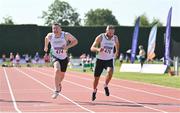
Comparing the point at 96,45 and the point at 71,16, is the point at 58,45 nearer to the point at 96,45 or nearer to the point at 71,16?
the point at 96,45

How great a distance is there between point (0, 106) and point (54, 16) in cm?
11936

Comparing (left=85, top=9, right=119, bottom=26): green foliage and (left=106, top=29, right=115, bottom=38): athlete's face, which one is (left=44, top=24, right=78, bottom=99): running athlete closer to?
(left=106, top=29, right=115, bottom=38): athlete's face

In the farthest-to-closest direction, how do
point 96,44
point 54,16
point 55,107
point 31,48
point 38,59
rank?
point 54,16 → point 31,48 → point 38,59 → point 96,44 → point 55,107

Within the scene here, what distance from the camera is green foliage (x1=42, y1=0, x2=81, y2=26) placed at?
131825 millimetres

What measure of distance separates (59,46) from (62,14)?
121 meters

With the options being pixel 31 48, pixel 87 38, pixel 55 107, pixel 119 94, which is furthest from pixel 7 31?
pixel 55 107

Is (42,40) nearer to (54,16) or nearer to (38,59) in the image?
(38,59)

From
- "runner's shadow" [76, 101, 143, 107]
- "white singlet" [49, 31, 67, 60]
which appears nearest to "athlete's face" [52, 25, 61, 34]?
"white singlet" [49, 31, 67, 60]

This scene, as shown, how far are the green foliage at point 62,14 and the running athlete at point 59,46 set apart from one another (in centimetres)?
11399

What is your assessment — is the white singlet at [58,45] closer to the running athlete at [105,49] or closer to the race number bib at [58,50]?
the race number bib at [58,50]

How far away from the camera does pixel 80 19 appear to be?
444ft

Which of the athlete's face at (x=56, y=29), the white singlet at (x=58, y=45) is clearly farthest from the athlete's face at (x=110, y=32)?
the athlete's face at (x=56, y=29)

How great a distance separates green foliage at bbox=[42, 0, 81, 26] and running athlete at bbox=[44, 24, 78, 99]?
113990mm

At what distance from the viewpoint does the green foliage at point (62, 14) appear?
13182cm
